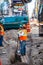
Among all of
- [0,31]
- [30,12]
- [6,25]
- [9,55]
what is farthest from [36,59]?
[30,12]

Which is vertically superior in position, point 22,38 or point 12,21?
point 22,38

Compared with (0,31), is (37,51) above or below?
below

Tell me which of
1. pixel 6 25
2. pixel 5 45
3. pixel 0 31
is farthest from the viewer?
pixel 6 25

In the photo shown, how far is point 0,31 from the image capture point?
469 centimetres

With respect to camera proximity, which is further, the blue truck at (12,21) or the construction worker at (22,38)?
the blue truck at (12,21)

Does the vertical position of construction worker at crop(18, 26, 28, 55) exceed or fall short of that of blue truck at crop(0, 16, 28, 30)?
it exceeds it

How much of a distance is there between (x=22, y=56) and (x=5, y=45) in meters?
1.30

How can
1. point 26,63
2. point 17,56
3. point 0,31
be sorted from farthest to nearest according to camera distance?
point 0,31
point 17,56
point 26,63

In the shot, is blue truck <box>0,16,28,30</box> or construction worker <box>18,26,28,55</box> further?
blue truck <box>0,16,28,30</box>

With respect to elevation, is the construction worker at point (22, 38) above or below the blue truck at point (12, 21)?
above

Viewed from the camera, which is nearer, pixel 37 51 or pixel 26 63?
pixel 26 63

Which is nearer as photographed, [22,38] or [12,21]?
[22,38]

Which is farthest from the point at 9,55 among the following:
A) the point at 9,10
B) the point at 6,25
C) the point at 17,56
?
the point at 9,10

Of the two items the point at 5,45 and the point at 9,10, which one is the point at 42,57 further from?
the point at 9,10
